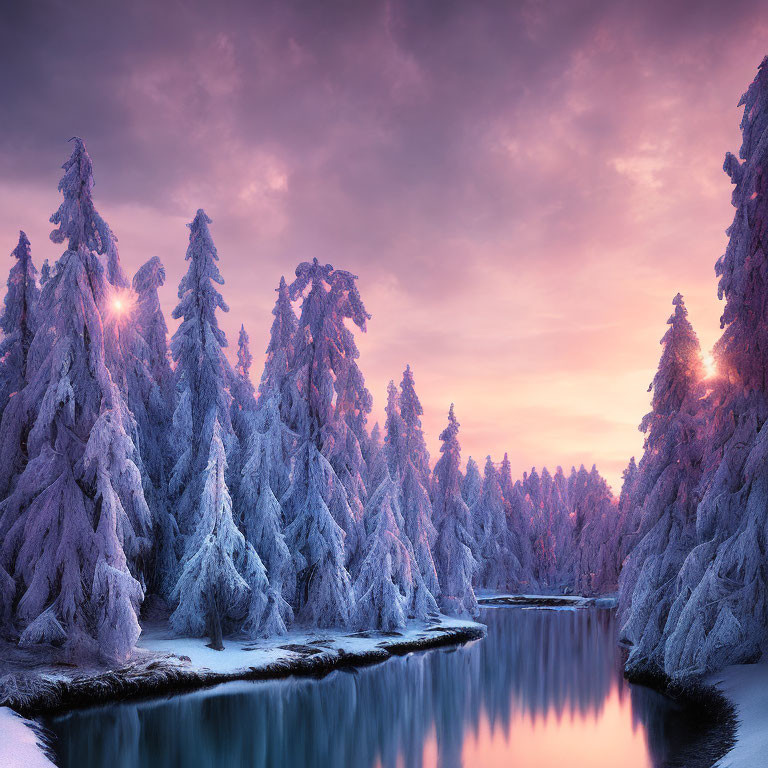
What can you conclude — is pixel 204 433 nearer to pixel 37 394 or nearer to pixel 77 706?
pixel 37 394

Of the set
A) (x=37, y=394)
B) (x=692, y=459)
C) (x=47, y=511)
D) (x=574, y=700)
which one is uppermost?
(x=37, y=394)

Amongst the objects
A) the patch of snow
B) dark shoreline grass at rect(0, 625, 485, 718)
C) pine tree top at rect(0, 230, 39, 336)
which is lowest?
the patch of snow

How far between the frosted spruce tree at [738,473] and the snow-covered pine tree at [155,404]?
752 inches

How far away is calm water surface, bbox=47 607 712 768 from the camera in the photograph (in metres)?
15.5

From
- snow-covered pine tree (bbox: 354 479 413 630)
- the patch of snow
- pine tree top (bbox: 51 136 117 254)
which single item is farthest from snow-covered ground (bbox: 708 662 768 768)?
the patch of snow

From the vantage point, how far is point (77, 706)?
1764 centimetres

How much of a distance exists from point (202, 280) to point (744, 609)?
23272 mm

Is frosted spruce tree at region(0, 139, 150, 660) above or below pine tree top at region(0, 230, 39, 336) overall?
below

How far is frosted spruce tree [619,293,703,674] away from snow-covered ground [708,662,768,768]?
3.27m

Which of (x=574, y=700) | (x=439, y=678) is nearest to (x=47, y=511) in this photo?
(x=439, y=678)

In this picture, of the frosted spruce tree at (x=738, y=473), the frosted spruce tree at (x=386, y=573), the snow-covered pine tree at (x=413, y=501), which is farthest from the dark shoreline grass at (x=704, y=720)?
the snow-covered pine tree at (x=413, y=501)

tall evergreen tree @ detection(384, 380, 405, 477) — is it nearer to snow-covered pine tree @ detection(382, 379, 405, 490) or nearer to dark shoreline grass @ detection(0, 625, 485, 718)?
snow-covered pine tree @ detection(382, 379, 405, 490)

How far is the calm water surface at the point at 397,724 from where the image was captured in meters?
15.5

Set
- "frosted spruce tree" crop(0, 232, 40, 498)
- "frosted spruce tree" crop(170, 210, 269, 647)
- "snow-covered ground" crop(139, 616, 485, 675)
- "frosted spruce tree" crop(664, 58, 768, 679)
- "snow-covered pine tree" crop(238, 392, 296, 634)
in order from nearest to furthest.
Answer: "frosted spruce tree" crop(664, 58, 768, 679) → "snow-covered ground" crop(139, 616, 485, 675) → "frosted spruce tree" crop(170, 210, 269, 647) → "frosted spruce tree" crop(0, 232, 40, 498) → "snow-covered pine tree" crop(238, 392, 296, 634)
